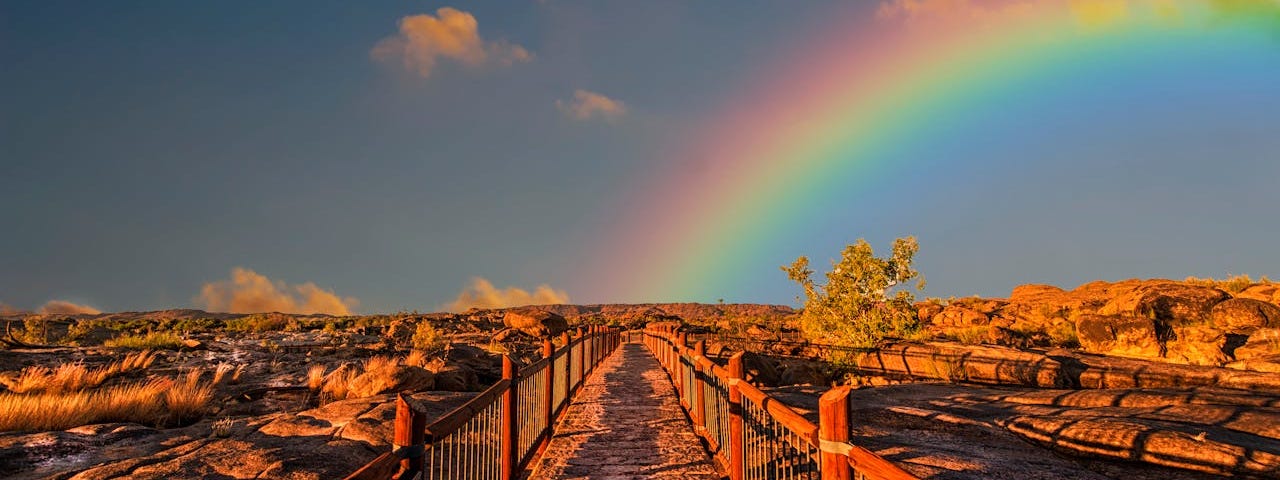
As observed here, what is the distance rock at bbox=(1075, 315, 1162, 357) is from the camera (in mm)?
23062

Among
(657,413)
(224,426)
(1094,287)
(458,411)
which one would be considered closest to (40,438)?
(224,426)

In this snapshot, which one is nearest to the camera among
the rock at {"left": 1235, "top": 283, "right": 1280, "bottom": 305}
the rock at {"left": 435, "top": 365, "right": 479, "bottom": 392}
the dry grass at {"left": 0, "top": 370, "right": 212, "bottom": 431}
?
the dry grass at {"left": 0, "top": 370, "right": 212, "bottom": 431}

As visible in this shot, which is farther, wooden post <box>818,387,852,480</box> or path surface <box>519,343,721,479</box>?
path surface <box>519,343,721,479</box>

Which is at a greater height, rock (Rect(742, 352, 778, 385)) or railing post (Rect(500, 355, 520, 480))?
railing post (Rect(500, 355, 520, 480))

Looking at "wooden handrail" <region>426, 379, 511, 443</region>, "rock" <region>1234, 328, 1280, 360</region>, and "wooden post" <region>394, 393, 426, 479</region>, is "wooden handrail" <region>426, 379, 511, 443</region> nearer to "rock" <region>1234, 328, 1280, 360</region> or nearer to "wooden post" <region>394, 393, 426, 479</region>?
"wooden post" <region>394, 393, 426, 479</region>

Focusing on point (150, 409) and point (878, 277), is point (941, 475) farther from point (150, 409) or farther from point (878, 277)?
point (878, 277)

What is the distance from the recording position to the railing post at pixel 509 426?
272 inches

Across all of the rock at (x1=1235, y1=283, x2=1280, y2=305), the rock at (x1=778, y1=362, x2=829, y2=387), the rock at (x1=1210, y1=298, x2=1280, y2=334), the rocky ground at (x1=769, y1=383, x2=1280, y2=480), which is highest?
the rock at (x1=1235, y1=283, x2=1280, y2=305)

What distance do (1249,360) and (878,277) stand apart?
11319 millimetres

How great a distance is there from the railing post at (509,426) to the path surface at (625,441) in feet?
2.74

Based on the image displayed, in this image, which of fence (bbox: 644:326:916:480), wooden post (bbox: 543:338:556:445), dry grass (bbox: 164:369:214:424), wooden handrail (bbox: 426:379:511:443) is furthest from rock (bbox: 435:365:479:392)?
wooden handrail (bbox: 426:379:511:443)

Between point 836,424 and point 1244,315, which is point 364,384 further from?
point 1244,315

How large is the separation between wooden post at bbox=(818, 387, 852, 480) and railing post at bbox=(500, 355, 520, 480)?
13.9 ft

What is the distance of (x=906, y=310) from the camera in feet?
82.2
